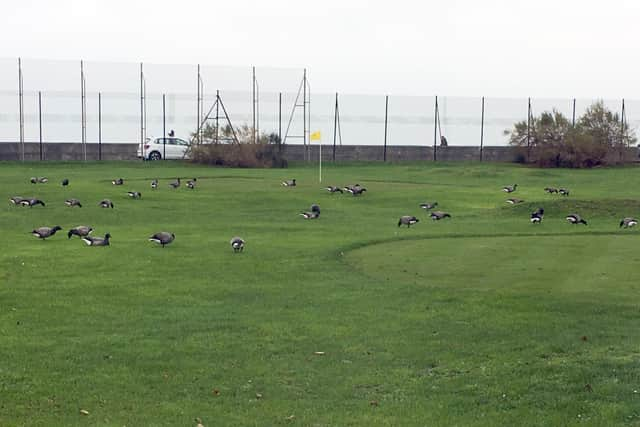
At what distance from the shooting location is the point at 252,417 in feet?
34.2

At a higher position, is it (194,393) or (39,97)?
(39,97)

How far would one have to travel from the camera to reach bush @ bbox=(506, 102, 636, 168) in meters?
63.9

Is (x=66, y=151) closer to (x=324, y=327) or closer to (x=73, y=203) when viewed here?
(x=73, y=203)

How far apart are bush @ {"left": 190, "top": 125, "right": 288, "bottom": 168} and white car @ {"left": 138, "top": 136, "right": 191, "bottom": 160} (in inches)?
79.9

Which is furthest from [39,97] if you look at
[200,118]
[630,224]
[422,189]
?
[630,224]

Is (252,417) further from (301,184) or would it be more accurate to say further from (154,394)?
(301,184)

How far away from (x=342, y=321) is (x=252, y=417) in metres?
4.67

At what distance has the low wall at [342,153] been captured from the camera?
62.8m

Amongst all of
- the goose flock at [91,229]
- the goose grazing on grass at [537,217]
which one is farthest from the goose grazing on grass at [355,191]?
the goose grazing on grass at [537,217]

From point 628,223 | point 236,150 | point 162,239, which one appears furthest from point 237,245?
point 236,150

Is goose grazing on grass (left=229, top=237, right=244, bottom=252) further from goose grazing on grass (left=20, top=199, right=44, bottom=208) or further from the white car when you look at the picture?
the white car

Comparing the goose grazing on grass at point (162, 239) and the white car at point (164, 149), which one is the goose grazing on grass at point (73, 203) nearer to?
the goose grazing on grass at point (162, 239)

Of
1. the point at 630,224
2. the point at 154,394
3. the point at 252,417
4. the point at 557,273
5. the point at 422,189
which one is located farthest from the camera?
the point at 422,189

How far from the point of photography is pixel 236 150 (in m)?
62.0
